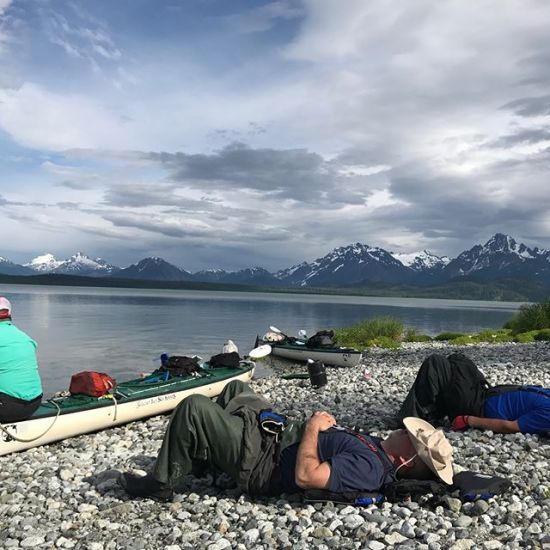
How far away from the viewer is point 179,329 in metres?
52.3

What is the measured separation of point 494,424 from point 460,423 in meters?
0.57

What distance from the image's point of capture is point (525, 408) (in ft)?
31.8

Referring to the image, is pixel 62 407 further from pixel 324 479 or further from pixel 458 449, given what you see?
pixel 458 449

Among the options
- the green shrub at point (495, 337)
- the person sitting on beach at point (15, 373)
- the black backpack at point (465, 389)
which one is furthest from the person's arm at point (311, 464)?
the green shrub at point (495, 337)

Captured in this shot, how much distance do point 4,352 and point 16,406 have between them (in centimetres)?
126

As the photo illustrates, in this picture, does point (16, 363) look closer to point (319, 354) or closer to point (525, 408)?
point (525, 408)

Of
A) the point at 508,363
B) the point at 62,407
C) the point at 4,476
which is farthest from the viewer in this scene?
the point at 508,363

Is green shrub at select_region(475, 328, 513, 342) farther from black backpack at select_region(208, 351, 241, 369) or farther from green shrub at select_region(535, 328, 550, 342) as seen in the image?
black backpack at select_region(208, 351, 241, 369)

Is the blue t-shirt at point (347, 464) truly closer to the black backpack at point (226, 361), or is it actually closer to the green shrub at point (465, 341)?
the black backpack at point (226, 361)

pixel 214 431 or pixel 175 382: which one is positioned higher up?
pixel 214 431

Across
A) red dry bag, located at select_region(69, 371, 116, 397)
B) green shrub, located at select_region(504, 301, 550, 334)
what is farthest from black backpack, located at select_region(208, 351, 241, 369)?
green shrub, located at select_region(504, 301, 550, 334)

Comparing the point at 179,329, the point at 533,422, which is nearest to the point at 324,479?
the point at 533,422

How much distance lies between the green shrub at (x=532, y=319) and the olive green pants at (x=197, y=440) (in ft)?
115

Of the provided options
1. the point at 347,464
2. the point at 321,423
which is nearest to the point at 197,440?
the point at 321,423
